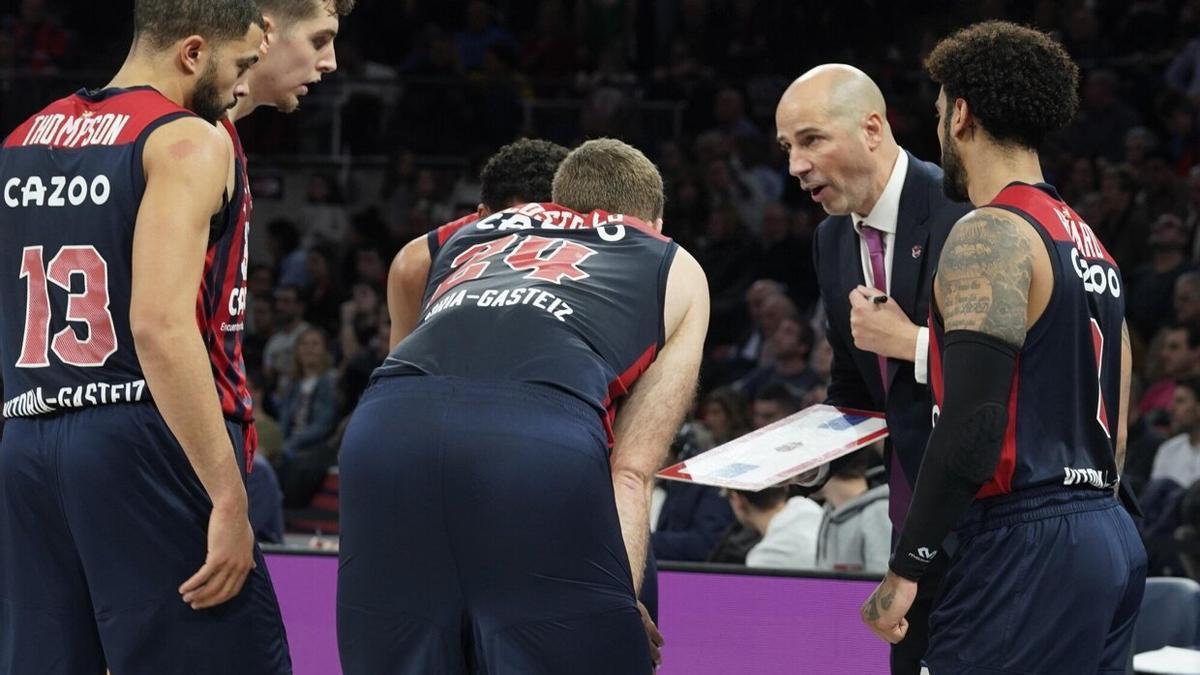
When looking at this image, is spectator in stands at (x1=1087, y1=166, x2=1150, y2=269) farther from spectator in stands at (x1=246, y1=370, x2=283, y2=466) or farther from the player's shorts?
the player's shorts

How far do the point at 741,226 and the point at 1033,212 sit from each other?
937 cm

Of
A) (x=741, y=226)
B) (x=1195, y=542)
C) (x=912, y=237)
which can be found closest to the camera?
(x=912, y=237)

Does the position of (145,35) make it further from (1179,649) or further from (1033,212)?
(1179,649)

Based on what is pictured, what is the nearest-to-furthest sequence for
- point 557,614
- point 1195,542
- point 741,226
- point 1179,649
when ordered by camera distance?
point 557,614, point 1179,649, point 1195,542, point 741,226

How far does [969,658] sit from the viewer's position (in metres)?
3.29

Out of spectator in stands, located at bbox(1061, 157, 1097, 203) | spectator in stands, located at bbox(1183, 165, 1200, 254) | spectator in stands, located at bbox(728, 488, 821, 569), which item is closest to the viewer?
spectator in stands, located at bbox(728, 488, 821, 569)

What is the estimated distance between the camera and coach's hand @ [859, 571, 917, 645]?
131 inches

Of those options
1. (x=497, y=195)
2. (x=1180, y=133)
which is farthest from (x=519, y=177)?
(x=1180, y=133)

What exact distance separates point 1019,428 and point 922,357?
610 millimetres

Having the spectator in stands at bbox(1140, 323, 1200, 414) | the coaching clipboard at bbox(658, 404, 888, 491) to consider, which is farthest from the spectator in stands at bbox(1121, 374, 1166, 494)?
the coaching clipboard at bbox(658, 404, 888, 491)

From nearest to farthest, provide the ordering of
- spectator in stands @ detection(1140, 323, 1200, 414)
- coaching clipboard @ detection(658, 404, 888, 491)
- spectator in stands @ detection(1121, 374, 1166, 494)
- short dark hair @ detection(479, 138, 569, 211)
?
coaching clipboard @ detection(658, 404, 888, 491) < short dark hair @ detection(479, 138, 569, 211) < spectator in stands @ detection(1121, 374, 1166, 494) < spectator in stands @ detection(1140, 323, 1200, 414)

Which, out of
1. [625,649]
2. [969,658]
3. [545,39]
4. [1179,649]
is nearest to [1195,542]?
[1179,649]

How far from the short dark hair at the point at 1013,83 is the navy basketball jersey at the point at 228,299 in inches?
60.6

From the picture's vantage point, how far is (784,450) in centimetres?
402
